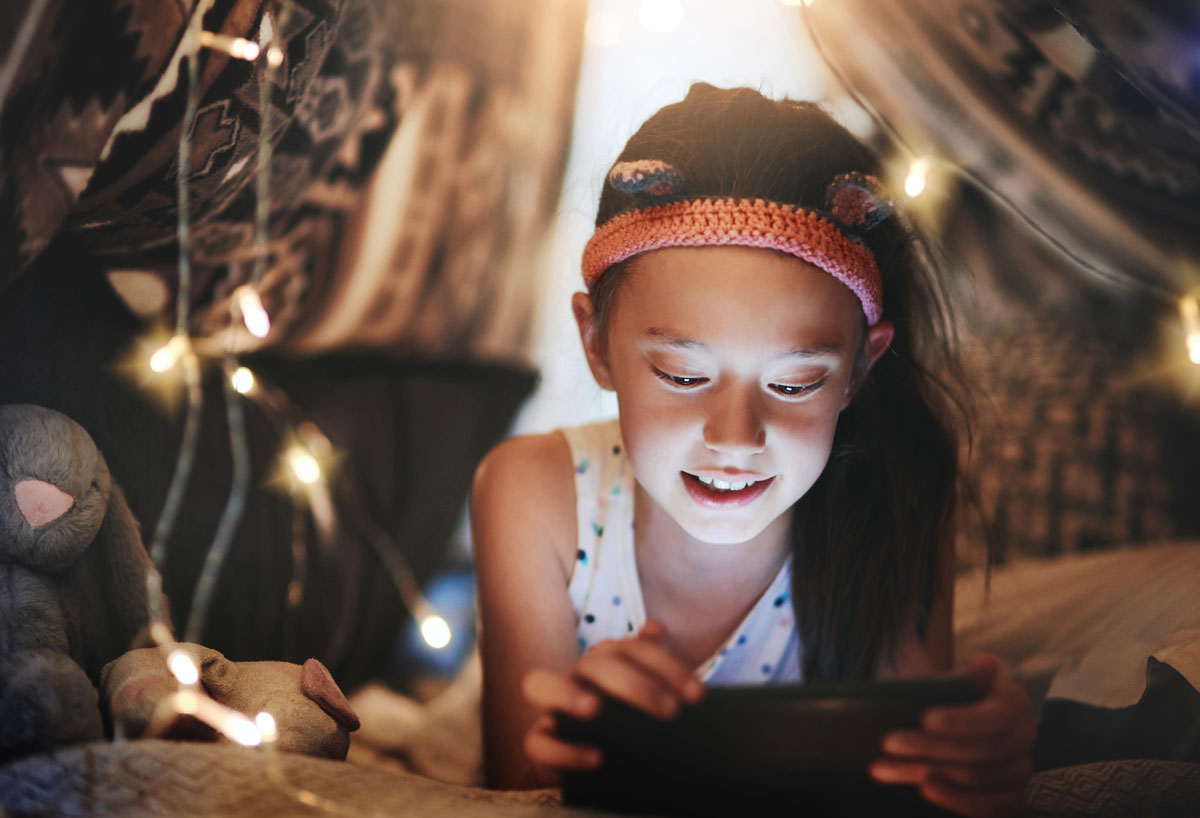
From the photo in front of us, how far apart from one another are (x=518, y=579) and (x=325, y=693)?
0.29 m

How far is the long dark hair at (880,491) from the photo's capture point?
104 cm

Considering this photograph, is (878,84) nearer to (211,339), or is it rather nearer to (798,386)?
(798,386)

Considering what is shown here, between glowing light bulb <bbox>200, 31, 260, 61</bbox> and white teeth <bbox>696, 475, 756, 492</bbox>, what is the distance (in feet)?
2.20

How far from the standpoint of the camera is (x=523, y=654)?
1.06m

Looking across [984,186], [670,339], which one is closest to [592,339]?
[670,339]

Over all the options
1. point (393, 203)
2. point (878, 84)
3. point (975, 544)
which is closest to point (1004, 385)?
point (975, 544)

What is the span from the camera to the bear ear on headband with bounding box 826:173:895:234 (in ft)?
2.94

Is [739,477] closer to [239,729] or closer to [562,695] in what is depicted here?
[562,695]

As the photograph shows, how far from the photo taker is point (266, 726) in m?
0.82

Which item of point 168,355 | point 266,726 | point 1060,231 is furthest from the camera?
point 1060,231

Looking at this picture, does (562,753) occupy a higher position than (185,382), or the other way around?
(185,382)

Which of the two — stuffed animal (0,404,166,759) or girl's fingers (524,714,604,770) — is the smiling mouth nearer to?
girl's fingers (524,714,604,770)

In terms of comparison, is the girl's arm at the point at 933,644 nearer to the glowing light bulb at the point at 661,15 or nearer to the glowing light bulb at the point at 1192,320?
the glowing light bulb at the point at 1192,320

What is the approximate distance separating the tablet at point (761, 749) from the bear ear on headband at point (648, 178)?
1.66ft
